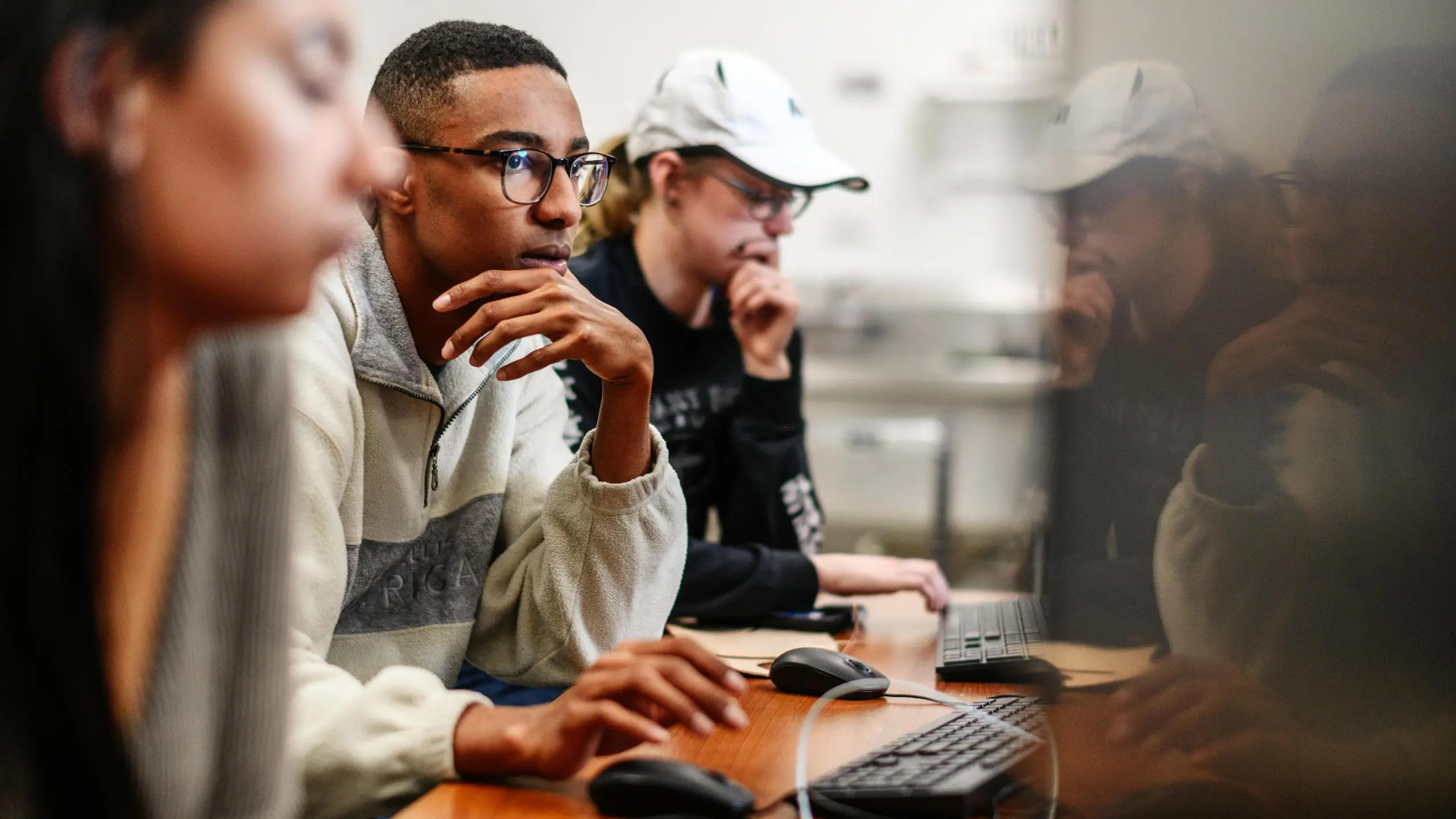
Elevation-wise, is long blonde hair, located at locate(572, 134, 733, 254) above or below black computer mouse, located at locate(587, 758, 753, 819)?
above

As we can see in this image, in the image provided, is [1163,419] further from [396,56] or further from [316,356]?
[396,56]

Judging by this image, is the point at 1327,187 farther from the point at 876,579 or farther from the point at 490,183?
the point at 876,579

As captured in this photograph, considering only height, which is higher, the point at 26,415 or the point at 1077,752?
the point at 26,415

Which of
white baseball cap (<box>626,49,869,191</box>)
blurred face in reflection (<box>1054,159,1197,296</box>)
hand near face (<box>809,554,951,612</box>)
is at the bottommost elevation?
hand near face (<box>809,554,951,612</box>)

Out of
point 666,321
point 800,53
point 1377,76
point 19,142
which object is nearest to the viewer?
point 19,142

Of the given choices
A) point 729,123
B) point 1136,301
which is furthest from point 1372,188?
point 729,123

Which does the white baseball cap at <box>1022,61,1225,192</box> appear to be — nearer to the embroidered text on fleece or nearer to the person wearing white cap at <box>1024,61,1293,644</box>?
the person wearing white cap at <box>1024,61,1293,644</box>

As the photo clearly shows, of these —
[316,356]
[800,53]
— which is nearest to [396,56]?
[316,356]

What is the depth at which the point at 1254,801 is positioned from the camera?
577mm

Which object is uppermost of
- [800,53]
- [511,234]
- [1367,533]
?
[800,53]

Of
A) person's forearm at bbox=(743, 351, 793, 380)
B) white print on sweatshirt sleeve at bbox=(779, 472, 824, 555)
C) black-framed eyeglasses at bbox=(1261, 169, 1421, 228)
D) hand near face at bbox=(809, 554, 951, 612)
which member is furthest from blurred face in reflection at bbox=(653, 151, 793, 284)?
black-framed eyeglasses at bbox=(1261, 169, 1421, 228)

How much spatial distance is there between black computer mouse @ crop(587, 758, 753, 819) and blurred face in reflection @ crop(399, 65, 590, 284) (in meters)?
0.44

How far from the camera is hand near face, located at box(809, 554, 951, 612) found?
1.43 meters

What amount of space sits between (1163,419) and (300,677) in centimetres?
54
